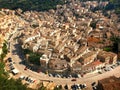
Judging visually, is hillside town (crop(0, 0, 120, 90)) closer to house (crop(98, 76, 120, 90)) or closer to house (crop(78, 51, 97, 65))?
house (crop(78, 51, 97, 65))

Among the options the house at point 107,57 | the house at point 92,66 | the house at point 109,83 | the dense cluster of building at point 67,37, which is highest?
the dense cluster of building at point 67,37

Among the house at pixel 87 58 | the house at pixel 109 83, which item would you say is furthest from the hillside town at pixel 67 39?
the house at pixel 109 83

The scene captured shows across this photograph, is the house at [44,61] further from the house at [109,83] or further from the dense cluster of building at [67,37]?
the house at [109,83]

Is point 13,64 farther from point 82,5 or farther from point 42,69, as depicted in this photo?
point 82,5

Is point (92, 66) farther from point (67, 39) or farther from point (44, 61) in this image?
point (67, 39)

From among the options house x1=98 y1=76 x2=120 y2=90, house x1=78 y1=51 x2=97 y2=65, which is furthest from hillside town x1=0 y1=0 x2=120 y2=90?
house x1=98 y1=76 x2=120 y2=90

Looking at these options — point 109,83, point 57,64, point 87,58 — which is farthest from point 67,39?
point 109,83

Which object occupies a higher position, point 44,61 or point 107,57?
point 107,57
